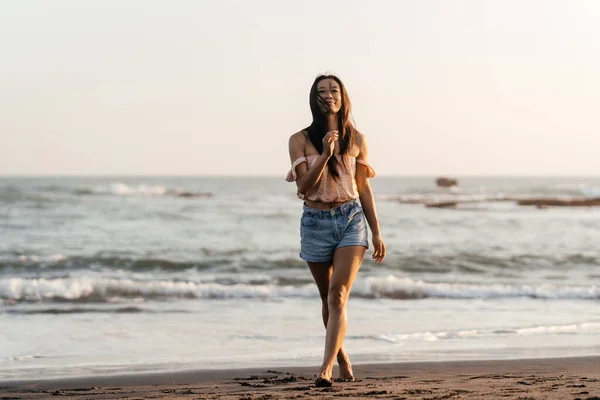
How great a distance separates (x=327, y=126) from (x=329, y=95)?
179 mm

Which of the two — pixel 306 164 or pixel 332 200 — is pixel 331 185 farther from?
pixel 306 164

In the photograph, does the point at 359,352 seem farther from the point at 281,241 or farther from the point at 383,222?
the point at 383,222

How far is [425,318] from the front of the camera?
932 centimetres

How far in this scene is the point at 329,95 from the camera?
4664 mm

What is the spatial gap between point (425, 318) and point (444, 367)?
299 cm

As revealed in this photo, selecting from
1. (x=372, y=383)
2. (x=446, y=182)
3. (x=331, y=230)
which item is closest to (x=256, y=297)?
(x=372, y=383)

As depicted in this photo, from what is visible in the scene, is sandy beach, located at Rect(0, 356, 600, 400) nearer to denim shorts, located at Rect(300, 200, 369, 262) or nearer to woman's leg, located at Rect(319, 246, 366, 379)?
woman's leg, located at Rect(319, 246, 366, 379)

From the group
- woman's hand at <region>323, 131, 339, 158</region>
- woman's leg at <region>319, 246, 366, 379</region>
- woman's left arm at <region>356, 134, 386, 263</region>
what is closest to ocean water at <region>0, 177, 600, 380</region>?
woman's leg at <region>319, 246, 366, 379</region>

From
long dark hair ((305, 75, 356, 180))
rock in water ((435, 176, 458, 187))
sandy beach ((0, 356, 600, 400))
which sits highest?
rock in water ((435, 176, 458, 187))

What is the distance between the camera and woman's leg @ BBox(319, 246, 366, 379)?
4617mm

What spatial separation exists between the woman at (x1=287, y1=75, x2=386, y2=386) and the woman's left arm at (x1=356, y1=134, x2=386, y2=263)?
37 millimetres

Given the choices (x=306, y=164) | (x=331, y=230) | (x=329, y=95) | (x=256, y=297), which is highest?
(x=329, y=95)

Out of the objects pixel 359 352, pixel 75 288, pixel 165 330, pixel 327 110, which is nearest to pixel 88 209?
pixel 75 288

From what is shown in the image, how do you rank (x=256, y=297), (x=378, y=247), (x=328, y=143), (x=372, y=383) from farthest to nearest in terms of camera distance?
(x=256, y=297), (x=372, y=383), (x=378, y=247), (x=328, y=143)
